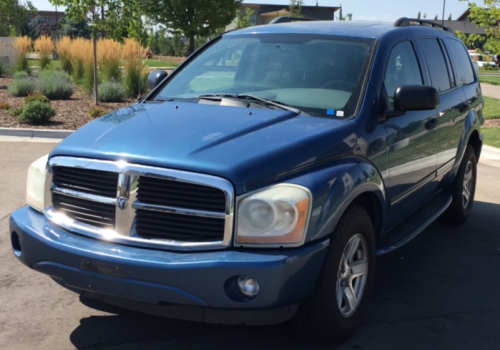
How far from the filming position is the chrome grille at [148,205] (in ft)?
10.9

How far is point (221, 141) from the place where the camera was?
3.62 metres

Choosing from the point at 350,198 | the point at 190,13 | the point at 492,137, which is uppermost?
the point at 190,13

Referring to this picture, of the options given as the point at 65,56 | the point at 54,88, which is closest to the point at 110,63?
the point at 54,88

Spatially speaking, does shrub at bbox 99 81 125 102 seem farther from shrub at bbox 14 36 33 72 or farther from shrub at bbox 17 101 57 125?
shrub at bbox 14 36 33 72

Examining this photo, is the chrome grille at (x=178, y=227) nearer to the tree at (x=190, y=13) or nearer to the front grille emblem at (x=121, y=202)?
the front grille emblem at (x=121, y=202)

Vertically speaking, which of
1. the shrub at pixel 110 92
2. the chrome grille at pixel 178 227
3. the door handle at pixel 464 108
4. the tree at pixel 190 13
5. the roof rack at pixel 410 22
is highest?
the tree at pixel 190 13

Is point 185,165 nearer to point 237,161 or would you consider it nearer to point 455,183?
point 237,161

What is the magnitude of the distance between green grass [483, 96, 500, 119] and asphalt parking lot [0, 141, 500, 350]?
32.8 ft

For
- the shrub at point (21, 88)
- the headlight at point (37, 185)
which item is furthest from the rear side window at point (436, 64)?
the shrub at point (21, 88)

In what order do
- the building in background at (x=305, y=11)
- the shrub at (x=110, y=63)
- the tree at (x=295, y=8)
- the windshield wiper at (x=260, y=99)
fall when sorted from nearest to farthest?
the windshield wiper at (x=260, y=99) → the shrub at (x=110, y=63) → the tree at (x=295, y=8) → the building in background at (x=305, y=11)

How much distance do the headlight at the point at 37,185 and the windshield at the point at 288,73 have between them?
1.17m

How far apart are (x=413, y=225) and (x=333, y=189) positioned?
174cm

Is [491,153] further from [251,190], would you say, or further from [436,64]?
[251,190]

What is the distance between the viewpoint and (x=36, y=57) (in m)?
23.0
